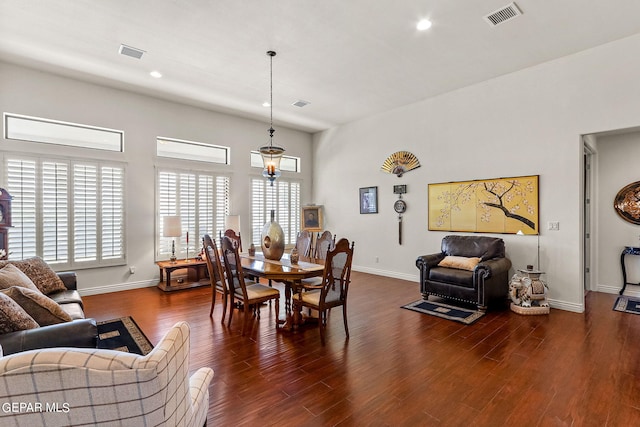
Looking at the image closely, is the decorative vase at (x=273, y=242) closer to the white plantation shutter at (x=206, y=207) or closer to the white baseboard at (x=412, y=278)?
Answer: the white plantation shutter at (x=206, y=207)

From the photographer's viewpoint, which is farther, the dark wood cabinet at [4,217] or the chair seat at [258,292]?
the dark wood cabinet at [4,217]

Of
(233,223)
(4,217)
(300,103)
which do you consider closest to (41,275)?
(4,217)

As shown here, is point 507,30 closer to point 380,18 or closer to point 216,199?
point 380,18

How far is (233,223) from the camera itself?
661 cm

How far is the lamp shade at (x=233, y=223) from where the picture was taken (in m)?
6.58

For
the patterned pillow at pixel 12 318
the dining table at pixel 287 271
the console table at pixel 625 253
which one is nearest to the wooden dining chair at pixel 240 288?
the dining table at pixel 287 271

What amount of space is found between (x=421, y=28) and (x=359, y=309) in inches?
145

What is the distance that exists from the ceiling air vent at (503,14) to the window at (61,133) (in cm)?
582

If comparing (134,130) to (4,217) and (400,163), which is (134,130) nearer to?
(4,217)

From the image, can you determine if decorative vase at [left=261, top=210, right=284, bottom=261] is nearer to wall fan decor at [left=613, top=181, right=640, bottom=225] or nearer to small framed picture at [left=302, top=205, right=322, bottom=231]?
small framed picture at [left=302, top=205, right=322, bottom=231]

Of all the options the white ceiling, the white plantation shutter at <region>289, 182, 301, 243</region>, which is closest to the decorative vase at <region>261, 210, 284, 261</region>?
the white ceiling

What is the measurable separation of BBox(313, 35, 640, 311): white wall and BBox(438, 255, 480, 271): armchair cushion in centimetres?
81
